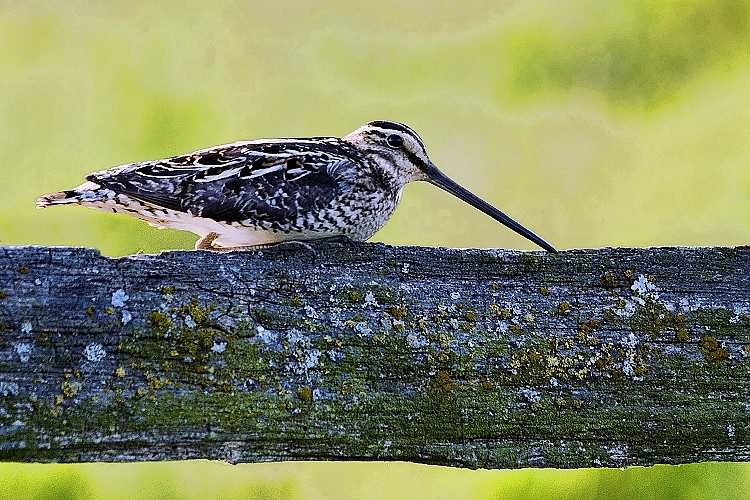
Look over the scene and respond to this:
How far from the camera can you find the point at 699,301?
221cm

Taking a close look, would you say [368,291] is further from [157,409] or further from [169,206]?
[169,206]

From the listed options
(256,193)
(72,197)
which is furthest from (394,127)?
(72,197)

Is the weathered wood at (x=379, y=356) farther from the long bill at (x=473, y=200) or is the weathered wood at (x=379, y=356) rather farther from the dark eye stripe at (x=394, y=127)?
the dark eye stripe at (x=394, y=127)

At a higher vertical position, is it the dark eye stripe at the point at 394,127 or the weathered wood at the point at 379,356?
the dark eye stripe at the point at 394,127

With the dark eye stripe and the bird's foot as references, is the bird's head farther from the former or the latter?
the bird's foot

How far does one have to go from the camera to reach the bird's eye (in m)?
3.04

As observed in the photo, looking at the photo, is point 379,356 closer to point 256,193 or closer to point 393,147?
point 256,193

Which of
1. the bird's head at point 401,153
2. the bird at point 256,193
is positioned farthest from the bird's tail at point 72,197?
the bird's head at point 401,153

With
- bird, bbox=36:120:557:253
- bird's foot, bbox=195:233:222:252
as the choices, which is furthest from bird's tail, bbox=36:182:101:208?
bird's foot, bbox=195:233:222:252

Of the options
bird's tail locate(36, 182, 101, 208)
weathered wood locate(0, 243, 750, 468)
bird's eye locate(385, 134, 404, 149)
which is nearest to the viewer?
weathered wood locate(0, 243, 750, 468)

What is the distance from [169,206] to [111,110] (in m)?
2.21

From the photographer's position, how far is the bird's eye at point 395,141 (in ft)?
9.99

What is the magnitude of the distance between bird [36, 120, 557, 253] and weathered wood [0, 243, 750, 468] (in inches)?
21.1

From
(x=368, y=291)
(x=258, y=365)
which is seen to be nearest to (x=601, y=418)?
(x=368, y=291)
